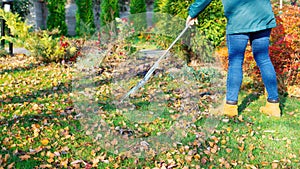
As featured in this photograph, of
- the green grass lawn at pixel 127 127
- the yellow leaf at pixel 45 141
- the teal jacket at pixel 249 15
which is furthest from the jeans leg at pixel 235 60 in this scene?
the yellow leaf at pixel 45 141

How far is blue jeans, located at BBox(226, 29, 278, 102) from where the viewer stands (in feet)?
12.0

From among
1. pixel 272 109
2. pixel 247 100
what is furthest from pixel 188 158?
pixel 247 100

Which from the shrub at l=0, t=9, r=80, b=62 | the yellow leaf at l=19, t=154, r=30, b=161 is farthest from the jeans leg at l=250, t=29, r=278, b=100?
the shrub at l=0, t=9, r=80, b=62

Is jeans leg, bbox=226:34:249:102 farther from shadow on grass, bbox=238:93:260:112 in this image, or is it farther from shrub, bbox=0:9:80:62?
shrub, bbox=0:9:80:62

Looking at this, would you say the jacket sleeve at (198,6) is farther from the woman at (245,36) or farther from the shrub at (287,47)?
the shrub at (287,47)

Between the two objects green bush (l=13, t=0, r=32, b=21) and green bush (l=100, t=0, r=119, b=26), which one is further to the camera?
green bush (l=100, t=0, r=119, b=26)

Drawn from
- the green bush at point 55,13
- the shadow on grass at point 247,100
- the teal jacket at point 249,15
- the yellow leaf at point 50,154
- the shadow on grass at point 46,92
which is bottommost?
the yellow leaf at point 50,154

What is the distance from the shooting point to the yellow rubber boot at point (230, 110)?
3.83 m

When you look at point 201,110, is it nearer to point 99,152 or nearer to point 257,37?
point 257,37

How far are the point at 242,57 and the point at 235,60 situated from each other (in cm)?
8

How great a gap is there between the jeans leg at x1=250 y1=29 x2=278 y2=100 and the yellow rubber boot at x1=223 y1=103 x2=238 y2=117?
41 centimetres

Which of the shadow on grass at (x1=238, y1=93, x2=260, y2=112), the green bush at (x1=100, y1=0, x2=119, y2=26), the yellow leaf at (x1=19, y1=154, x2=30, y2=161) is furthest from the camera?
the green bush at (x1=100, y1=0, x2=119, y2=26)

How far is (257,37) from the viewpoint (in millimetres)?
3684

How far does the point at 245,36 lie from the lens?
3.62 m
